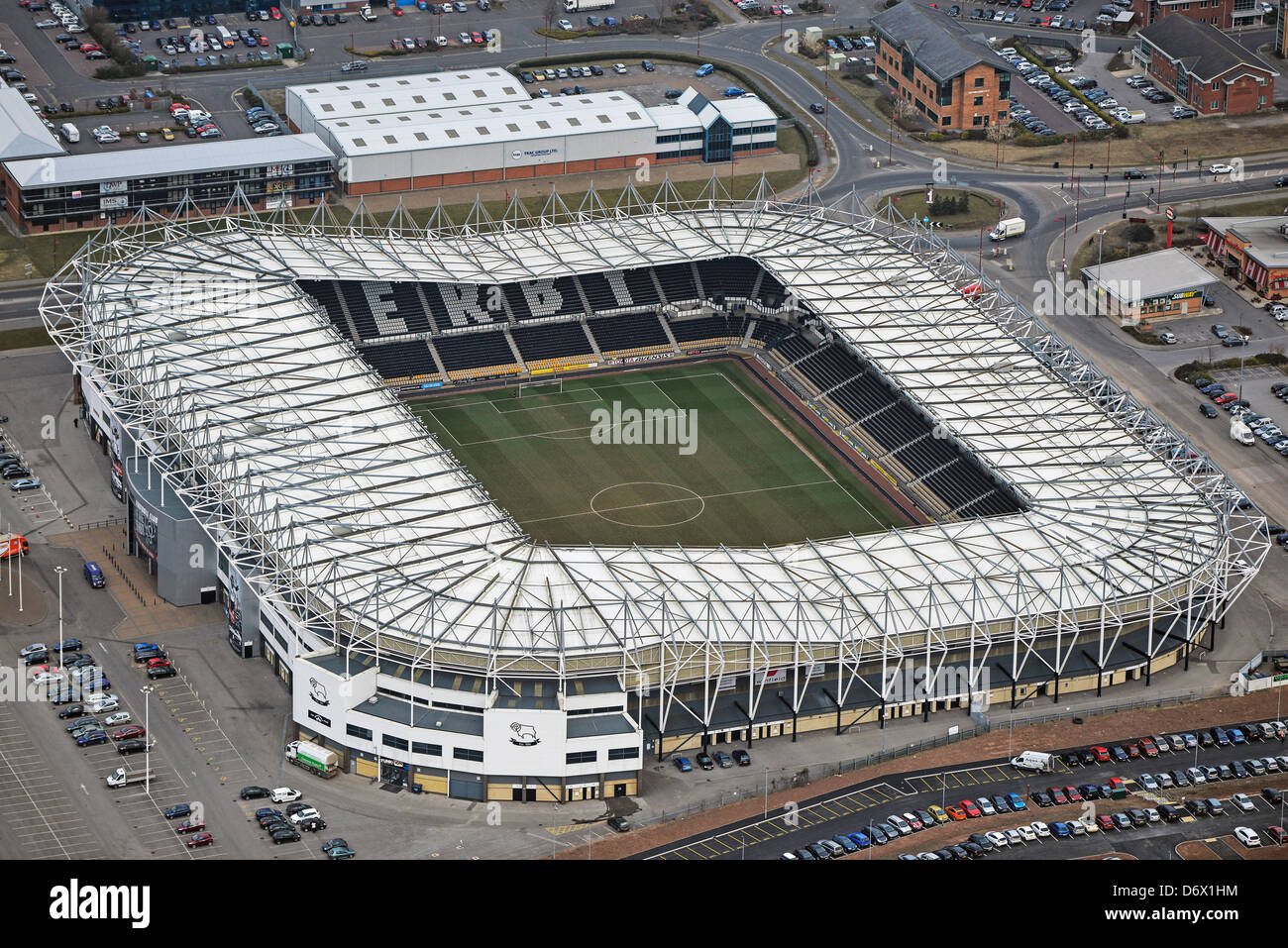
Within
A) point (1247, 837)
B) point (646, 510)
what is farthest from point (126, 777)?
point (1247, 837)

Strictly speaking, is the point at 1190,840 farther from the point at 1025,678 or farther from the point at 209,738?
the point at 209,738

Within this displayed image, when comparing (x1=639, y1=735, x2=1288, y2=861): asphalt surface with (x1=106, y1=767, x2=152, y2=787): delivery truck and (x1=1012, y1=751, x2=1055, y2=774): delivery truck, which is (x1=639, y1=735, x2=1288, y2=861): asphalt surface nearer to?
(x1=1012, y1=751, x2=1055, y2=774): delivery truck

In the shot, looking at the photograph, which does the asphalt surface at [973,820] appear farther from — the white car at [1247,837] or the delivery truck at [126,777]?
the delivery truck at [126,777]

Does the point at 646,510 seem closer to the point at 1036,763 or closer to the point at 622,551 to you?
the point at 622,551

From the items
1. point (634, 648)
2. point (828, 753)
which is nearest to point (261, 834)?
point (634, 648)

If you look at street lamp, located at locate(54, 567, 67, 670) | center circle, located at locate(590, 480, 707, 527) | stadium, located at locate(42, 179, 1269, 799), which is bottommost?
center circle, located at locate(590, 480, 707, 527)

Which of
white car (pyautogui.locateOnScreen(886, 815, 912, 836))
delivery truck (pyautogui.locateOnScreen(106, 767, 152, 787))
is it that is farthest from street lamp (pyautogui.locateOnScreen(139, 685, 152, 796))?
white car (pyautogui.locateOnScreen(886, 815, 912, 836))

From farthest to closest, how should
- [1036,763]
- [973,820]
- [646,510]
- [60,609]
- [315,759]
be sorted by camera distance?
[646,510] < [60,609] < [1036,763] < [315,759] < [973,820]
